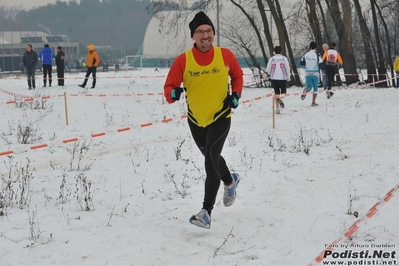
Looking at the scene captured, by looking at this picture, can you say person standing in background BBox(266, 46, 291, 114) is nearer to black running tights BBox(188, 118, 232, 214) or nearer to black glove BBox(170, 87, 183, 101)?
black running tights BBox(188, 118, 232, 214)

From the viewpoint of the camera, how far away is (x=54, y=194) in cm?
677

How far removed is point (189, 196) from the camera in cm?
667

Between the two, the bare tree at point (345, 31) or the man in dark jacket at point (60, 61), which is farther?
the man in dark jacket at point (60, 61)

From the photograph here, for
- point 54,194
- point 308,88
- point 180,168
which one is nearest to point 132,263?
point 54,194

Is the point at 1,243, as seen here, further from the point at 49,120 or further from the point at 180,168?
the point at 49,120

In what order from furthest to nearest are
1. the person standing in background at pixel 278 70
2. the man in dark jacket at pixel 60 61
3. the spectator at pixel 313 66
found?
the man in dark jacket at pixel 60 61 < the spectator at pixel 313 66 < the person standing in background at pixel 278 70

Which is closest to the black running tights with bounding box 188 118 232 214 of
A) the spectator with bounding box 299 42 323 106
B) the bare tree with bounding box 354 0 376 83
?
the spectator with bounding box 299 42 323 106

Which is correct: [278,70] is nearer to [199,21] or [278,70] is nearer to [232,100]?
[199,21]

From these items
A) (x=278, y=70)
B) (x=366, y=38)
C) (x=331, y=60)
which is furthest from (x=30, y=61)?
(x=366, y=38)

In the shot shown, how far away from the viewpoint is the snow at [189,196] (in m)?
4.93

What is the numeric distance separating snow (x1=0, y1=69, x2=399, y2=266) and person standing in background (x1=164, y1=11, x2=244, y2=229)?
516 mm

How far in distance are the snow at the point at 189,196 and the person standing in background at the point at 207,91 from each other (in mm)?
516

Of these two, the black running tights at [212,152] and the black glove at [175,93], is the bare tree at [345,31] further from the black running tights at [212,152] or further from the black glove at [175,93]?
the black glove at [175,93]

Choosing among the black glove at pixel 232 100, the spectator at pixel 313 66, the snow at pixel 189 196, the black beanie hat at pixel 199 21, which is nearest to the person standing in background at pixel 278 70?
the spectator at pixel 313 66
